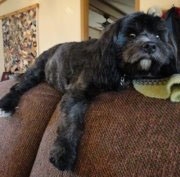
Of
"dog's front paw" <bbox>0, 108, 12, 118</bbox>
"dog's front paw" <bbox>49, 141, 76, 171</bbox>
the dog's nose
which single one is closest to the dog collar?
the dog's nose

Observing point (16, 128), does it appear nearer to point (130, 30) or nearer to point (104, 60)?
point (104, 60)

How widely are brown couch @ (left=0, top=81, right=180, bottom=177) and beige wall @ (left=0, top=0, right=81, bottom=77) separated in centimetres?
232

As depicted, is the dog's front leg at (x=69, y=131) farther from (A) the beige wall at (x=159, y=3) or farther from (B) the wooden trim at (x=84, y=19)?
(B) the wooden trim at (x=84, y=19)

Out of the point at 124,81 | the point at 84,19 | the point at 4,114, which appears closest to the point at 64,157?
the point at 124,81

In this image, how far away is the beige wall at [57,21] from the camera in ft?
11.7

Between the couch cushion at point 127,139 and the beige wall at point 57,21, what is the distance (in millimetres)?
2502

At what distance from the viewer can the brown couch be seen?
87cm

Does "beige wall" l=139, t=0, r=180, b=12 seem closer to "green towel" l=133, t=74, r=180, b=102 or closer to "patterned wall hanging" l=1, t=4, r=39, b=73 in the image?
"green towel" l=133, t=74, r=180, b=102

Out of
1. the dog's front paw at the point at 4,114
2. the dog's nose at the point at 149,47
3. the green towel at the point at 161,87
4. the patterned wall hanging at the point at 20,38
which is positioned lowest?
the dog's front paw at the point at 4,114

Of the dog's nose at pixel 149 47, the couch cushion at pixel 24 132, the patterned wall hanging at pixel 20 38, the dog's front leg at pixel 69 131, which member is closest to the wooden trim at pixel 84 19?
the patterned wall hanging at pixel 20 38

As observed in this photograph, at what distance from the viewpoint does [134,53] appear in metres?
1.00

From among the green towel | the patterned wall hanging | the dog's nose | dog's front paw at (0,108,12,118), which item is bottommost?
dog's front paw at (0,108,12,118)

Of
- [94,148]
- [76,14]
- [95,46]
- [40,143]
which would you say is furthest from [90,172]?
[76,14]

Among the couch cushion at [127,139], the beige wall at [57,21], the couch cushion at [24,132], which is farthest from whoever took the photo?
the beige wall at [57,21]
